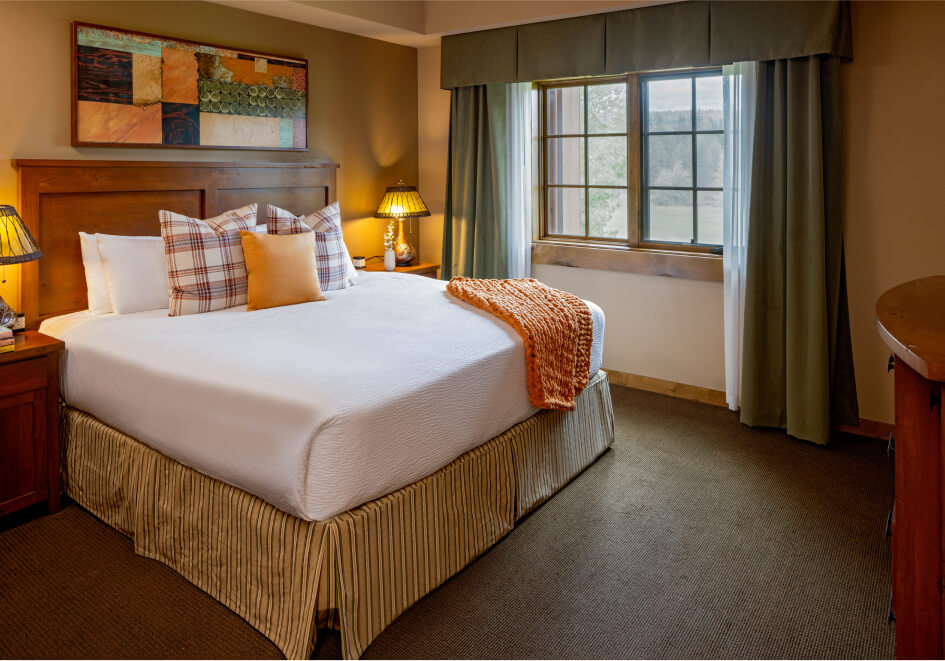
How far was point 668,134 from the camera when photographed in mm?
4129

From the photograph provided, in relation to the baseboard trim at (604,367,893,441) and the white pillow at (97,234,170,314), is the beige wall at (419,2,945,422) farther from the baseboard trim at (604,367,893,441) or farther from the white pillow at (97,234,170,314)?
the white pillow at (97,234,170,314)

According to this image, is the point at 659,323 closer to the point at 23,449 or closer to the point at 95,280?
the point at 95,280

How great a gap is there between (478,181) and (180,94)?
74.7 inches

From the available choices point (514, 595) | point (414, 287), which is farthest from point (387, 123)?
point (514, 595)

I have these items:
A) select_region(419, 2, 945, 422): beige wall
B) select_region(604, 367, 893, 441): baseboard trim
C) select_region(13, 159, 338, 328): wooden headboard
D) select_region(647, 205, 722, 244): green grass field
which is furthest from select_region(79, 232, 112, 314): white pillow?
select_region(419, 2, 945, 422): beige wall

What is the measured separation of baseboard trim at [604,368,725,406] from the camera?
411 centimetres

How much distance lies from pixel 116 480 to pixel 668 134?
3341 millimetres

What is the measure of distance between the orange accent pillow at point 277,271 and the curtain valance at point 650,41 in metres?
1.94

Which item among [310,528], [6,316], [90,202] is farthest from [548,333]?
[90,202]

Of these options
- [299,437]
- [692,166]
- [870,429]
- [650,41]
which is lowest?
[870,429]

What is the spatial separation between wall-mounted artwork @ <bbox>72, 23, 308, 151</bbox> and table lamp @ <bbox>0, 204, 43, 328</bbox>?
637 mm

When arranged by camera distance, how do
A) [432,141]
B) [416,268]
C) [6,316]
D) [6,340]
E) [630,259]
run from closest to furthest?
[6,340]
[6,316]
[630,259]
[416,268]
[432,141]

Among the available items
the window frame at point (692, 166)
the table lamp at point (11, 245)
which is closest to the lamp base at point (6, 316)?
the table lamp at point (11, 245)

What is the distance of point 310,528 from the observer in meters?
1.95
